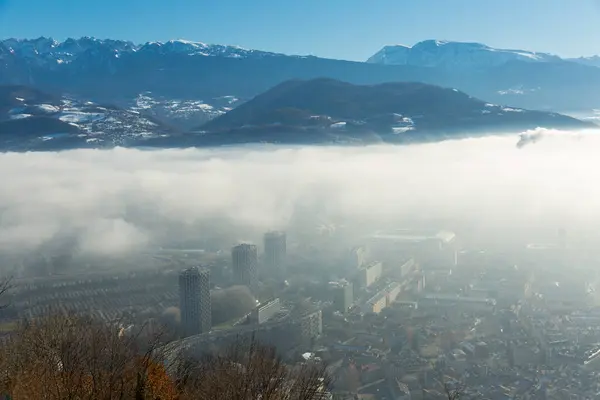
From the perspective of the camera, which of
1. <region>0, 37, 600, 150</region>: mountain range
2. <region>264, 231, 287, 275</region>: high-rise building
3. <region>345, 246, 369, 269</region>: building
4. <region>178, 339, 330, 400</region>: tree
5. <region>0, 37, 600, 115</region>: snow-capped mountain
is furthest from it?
<region>0, 37, 600, 115</region>: snow-capped mountain

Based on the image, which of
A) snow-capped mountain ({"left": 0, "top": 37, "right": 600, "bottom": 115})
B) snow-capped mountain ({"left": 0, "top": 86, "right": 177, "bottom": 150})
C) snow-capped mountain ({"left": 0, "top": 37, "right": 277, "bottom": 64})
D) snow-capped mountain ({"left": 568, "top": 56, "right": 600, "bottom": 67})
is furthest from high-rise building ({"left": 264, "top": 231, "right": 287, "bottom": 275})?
snow-capped mountain ({"left": 0, "top": 37, "right": 277, "bottom": 64})

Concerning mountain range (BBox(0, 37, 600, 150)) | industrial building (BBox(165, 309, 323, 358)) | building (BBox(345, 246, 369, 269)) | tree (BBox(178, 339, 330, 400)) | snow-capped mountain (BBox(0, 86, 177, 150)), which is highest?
mountain range (BBox(0, 37, 600, 150))

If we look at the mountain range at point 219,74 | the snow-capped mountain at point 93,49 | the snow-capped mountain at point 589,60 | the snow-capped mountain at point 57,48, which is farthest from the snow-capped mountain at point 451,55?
the snow-capped mountain at point 57,48

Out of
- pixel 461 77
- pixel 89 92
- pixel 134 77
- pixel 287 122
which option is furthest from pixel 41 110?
pixel 461 77

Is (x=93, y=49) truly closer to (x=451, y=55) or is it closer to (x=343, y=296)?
(x=451, y=55)

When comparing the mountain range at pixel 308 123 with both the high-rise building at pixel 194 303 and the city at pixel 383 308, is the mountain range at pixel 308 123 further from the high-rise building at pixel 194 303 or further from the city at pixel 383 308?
the high-rise building at pixel 194 303

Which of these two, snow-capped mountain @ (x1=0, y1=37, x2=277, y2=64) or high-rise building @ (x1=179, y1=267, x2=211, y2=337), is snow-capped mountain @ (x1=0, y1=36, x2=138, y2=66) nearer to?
snow-capped mountain @ (x1=0, y1=37, x2=277, y2=64)

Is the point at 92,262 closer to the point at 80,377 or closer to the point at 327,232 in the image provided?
the point at 327,232
